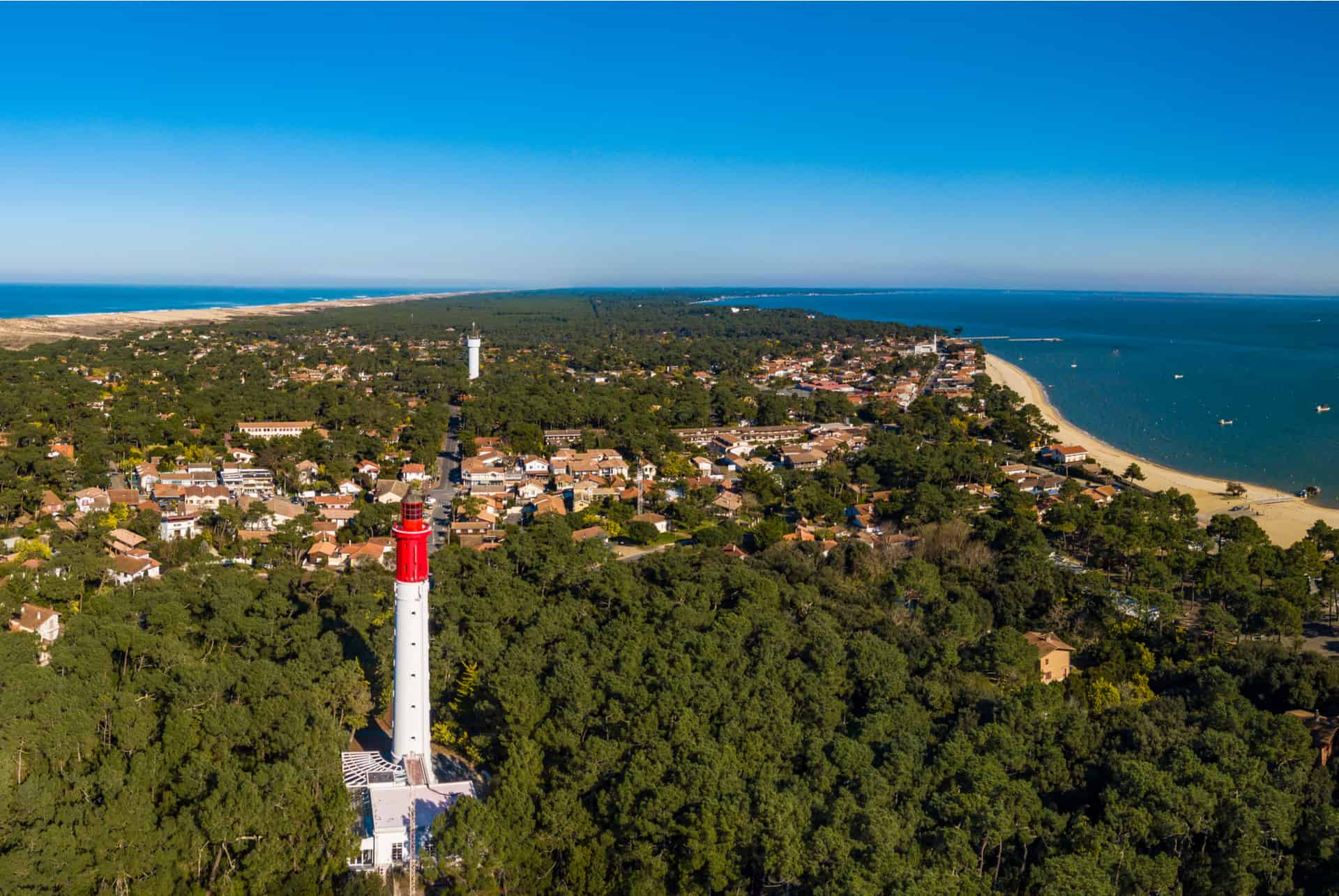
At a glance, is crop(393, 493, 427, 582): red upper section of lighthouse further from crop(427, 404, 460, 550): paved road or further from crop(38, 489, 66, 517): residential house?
crop(38, 489, 66, 517): residential house

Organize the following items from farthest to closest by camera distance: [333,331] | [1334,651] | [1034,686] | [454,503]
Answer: [333,331]
[454,503]
[1334,651]
[1034,686]

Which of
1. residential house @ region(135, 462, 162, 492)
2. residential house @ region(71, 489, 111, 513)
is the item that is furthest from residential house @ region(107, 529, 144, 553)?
residential house @ region(135, 462, 162, 492)

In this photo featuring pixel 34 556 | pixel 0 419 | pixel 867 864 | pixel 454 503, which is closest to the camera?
pixel 867 864

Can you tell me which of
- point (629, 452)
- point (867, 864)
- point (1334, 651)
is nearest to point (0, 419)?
point (629, 452)

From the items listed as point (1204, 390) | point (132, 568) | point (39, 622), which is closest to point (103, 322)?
point (132, 568)

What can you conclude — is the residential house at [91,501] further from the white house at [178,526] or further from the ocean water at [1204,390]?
the ocean water at [1204,390]

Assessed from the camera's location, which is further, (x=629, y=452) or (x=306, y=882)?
(x=629, y=452)

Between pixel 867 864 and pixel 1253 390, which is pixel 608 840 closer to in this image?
pixel 867 864
